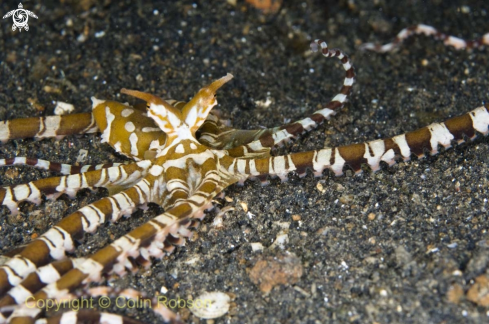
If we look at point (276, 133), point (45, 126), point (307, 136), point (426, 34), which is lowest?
point (307, 136)

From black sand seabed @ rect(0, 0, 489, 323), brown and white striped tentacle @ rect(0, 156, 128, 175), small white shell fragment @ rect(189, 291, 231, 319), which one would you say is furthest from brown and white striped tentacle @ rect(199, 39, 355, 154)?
small white shell fragment @ rect(189, 291, 231, 319)

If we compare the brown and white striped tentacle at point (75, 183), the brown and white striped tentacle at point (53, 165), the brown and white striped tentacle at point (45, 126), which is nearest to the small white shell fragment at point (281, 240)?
the brown and white striped tentacle at point (75, 183)

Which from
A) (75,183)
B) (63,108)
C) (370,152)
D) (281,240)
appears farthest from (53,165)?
(370,152)

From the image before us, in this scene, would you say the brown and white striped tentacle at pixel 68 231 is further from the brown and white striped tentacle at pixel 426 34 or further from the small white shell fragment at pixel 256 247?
the brown and white striped tentacle at pixel 426 34

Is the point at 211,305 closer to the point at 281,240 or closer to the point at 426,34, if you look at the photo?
the point at 281,240

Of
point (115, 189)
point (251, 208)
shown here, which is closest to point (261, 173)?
point (251, 208)

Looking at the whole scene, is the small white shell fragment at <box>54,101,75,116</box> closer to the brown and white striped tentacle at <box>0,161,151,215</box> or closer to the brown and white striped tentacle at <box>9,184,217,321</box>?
the brown and white striped tentacle at <box>0,161,151,215</box>
